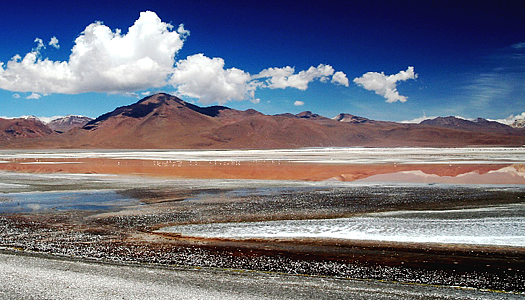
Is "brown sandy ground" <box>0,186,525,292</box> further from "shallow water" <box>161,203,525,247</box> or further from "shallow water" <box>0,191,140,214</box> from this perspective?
"shallow water" <box>0,191,140,214</box>

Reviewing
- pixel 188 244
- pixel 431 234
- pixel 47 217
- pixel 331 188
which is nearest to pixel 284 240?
pixel 188 244

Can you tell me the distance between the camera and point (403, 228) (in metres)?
12.7

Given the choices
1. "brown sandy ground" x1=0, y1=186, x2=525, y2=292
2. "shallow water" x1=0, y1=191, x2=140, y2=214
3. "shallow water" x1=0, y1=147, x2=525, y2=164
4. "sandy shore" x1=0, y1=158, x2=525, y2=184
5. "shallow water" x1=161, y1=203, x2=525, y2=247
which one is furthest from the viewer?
"shallow water" x1=0, y1=147, x2=525, y2=164

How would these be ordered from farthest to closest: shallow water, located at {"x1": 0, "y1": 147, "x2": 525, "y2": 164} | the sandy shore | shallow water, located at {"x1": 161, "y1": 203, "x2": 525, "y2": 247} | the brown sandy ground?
shallow water, located at {"x1": 0, "y1": 147, "x2": 525, "y2": 164}
the sandy shore
shallow water, located at {"x1": 161, "y1": 203, "x2": 525, "y2": 247}
the brown sandy ground

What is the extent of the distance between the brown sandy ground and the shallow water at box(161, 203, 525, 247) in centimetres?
70

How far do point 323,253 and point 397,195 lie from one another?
455 inches

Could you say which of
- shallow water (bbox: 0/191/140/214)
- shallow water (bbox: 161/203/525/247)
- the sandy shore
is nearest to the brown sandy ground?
shallow water (bbox: 161/203/525/247)

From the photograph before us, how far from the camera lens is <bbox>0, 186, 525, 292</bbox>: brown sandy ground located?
27.9 feet

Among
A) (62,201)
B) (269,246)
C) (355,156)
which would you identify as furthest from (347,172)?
(355,156)

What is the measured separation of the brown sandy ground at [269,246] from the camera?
27.9 feet

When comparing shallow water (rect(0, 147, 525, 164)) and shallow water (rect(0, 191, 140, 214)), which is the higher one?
shallow water (rect(0, 147, 525, 164))

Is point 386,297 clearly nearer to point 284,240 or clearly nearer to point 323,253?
point 323,253

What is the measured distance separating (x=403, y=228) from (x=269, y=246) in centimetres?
457

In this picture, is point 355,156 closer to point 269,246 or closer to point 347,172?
point 347,172
